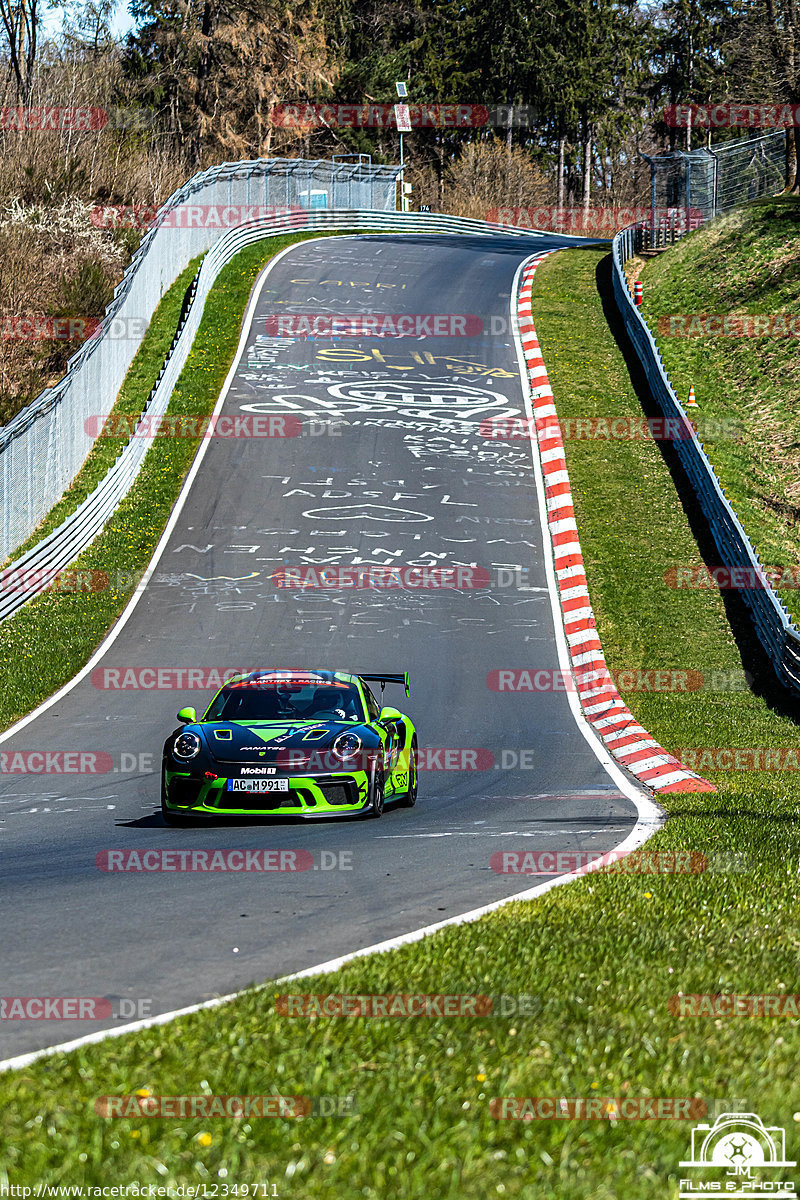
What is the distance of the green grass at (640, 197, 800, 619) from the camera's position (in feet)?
89.4

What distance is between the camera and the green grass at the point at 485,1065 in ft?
12.8

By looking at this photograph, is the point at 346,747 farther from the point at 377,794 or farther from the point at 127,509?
the point at 127,509

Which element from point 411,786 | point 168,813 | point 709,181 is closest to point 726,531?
point 411,786

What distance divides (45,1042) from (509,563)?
19.6 metres

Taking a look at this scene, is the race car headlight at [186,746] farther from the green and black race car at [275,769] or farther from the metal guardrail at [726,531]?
the metal guardrail at [726,531]

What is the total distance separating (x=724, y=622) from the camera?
2228 cm

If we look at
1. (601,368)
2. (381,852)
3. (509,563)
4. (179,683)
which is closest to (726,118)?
(601,368)

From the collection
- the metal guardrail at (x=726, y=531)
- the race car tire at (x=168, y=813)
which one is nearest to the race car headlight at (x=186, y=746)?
the race car tire at (x=168, y=813)

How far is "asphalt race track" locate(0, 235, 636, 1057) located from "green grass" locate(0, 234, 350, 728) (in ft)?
1.95

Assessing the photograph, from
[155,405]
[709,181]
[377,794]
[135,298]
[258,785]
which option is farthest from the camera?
[709,181]

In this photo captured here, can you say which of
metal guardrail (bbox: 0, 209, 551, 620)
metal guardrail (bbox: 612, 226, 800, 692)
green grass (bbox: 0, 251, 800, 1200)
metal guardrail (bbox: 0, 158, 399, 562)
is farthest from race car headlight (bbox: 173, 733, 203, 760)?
metal guardrail (bbox: 0, 158, 399, 562)

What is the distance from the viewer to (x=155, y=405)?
31062 mm

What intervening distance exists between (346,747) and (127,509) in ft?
55.5

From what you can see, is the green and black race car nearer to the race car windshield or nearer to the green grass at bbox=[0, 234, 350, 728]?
the race car windshield
